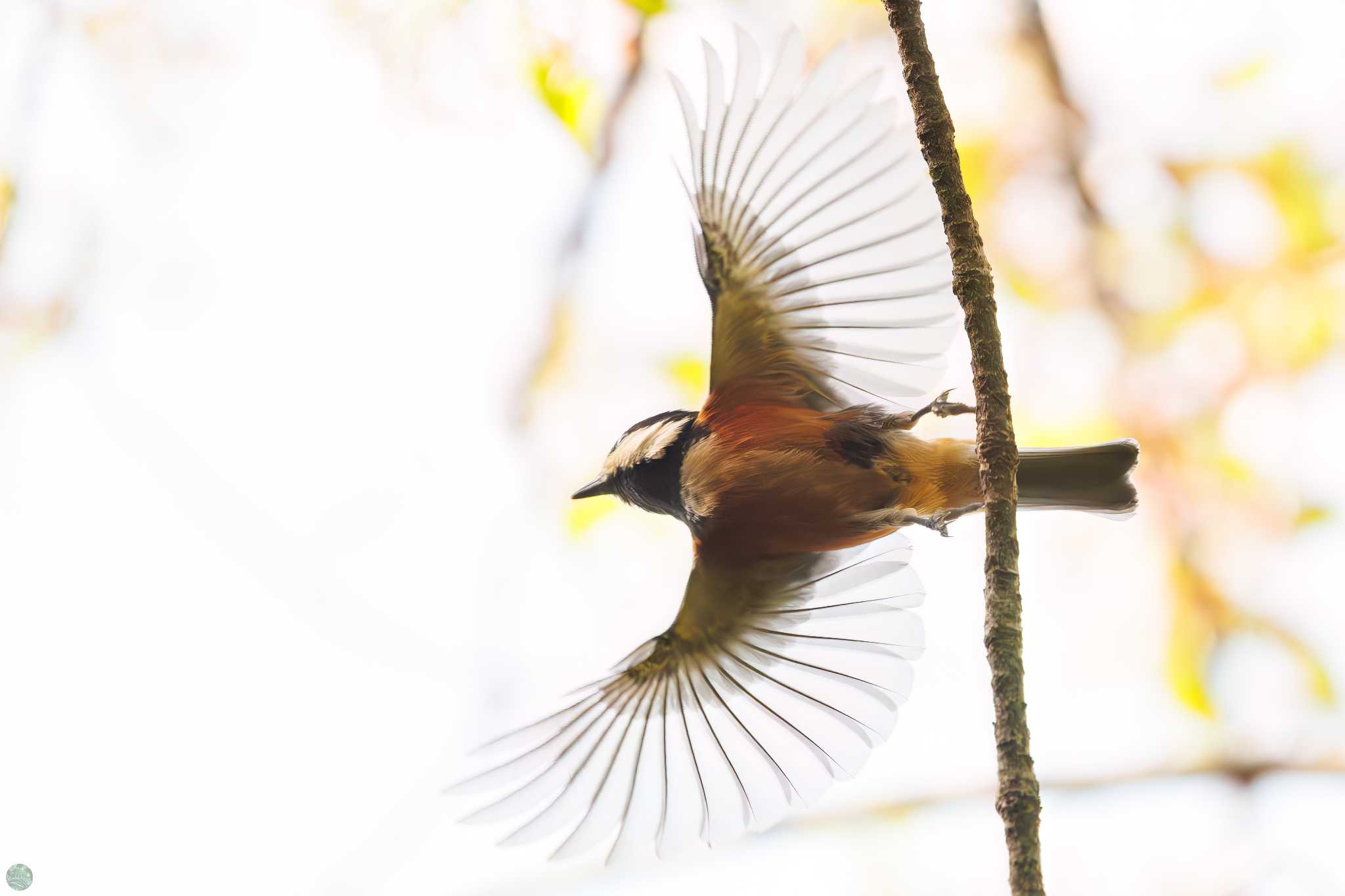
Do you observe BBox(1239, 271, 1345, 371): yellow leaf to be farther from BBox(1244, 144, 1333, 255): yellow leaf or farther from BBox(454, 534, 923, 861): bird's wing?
BBox(454, 534, 923, 861): bird's wing

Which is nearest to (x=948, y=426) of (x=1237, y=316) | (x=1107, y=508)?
(x=1237, y=316)

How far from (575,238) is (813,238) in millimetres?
935

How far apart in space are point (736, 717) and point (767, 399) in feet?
1.14

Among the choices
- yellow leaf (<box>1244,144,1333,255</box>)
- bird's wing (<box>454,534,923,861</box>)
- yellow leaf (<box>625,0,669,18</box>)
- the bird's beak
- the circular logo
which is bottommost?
the circular logo

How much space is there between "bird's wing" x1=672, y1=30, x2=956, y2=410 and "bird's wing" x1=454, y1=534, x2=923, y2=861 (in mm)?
192

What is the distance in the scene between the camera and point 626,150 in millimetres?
1951

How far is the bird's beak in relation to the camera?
47.6 inches

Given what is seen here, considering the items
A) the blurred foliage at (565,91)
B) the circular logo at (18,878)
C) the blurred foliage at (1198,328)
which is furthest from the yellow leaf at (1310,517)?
the circular logo at (18,878)

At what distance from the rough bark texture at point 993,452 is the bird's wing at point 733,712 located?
1.25 feet

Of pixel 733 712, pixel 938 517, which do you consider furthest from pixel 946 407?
pixel 733 712

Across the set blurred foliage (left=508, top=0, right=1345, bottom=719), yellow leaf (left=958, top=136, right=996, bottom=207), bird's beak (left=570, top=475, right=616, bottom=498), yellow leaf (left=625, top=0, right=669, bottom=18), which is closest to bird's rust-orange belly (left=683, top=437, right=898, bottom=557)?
bird's beak (left=570, top=475, right=616, bottom=498)

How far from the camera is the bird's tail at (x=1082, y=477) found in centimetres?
111

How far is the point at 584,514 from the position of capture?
1.89 m

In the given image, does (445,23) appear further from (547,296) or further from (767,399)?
(767,399)
